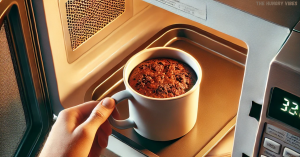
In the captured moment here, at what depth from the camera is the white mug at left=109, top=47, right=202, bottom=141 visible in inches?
22.2

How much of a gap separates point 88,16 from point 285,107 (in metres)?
0.44

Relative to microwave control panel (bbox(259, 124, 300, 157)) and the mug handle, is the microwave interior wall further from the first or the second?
the mug handle

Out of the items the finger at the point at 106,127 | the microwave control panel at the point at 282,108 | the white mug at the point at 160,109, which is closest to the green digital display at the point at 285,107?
the microwave control panel at the point at 282,108

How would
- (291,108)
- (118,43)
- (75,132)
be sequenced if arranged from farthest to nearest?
(118,43)
(75,132)
(291,108)

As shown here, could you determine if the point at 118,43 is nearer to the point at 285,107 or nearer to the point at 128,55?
the point at 128,55

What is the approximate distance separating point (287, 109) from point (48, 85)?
48cm

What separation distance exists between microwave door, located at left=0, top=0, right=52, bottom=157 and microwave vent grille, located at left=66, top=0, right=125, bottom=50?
0.08 meters

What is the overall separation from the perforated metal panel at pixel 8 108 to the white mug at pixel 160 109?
0.64 feet

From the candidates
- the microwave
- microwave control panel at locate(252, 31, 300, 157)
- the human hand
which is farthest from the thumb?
microwave control panel at locate(252, 31, 300, 157)

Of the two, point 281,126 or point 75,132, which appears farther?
point 75,132

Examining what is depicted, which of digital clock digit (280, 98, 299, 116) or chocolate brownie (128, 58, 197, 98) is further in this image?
chocolate brownie (128, 58, 197, 98)

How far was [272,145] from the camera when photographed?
380 mm

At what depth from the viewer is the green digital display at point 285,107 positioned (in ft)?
1.11

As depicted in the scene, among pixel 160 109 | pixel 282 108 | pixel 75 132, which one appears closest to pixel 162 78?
pixel 160 109
